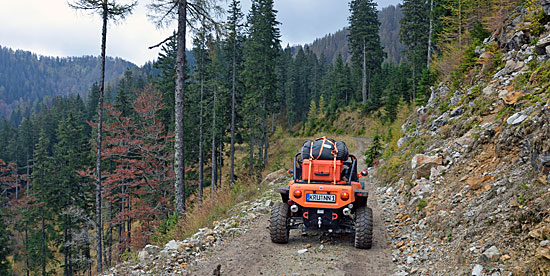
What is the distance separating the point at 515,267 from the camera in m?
3.82

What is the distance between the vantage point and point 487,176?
6172 mm

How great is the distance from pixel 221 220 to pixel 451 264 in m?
5.54

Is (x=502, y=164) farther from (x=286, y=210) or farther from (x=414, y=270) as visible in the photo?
(x=286, y=210)

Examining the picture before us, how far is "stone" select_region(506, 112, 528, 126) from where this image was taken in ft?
20.7

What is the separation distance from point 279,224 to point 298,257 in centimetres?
76

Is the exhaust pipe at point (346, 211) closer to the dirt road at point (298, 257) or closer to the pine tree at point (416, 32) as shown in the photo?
the dirt road at point (298, 257)

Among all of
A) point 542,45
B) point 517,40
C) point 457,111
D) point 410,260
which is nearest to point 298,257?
point 410,260

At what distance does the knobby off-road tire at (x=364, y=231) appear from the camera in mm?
6188

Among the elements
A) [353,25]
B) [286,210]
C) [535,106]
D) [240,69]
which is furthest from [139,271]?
[353,25]

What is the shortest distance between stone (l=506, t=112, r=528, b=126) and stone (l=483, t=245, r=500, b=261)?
3.18m

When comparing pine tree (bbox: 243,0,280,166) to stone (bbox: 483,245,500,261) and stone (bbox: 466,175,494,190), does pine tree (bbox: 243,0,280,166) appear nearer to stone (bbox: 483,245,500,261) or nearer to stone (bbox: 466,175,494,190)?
stone (bbox: 466,175,494,190)

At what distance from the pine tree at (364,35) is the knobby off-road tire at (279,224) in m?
40.0

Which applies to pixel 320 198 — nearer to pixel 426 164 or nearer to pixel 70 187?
pixel 426 164

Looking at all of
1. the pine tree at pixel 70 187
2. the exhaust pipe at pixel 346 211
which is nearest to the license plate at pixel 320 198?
the exhaust pipe at pixel 346 211
